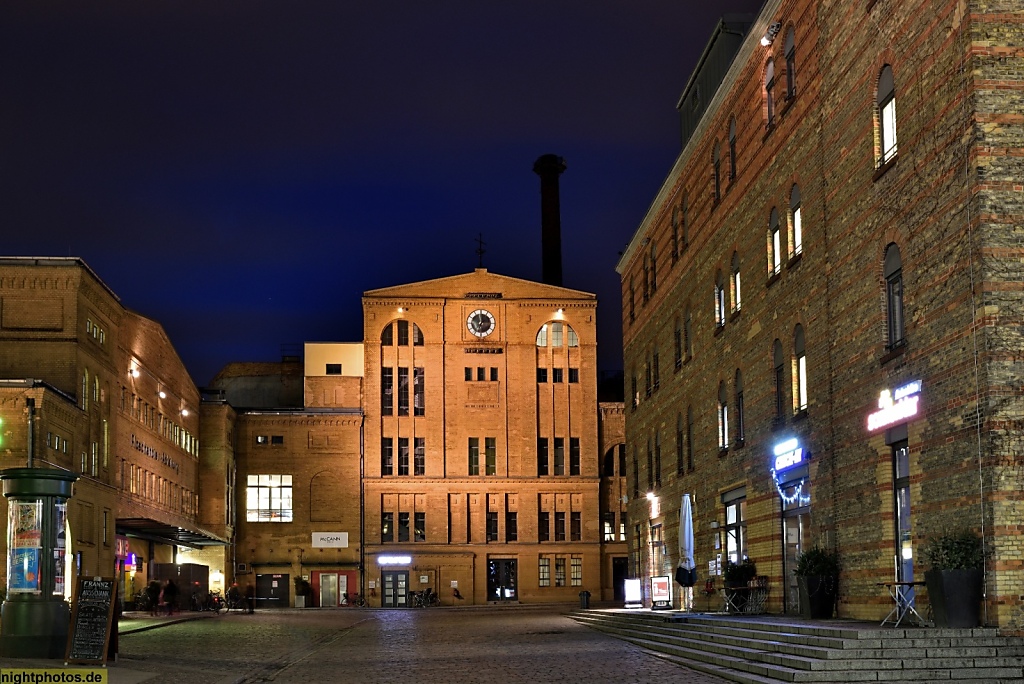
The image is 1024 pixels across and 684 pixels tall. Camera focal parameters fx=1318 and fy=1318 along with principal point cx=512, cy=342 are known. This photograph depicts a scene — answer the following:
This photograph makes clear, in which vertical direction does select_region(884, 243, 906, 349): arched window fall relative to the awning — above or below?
above

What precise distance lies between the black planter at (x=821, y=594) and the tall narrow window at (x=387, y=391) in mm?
49472

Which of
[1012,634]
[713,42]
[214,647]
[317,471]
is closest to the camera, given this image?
[1012,634]

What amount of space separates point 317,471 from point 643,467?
1134 inches

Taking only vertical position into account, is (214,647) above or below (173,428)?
below

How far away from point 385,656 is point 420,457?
46.1 metres

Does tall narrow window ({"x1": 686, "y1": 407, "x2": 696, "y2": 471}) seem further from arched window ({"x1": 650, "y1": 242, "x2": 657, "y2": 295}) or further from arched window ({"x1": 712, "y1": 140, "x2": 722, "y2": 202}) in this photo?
arched window ({"x1": 650, "y1": 242, "x2": 657, "y2": 295})

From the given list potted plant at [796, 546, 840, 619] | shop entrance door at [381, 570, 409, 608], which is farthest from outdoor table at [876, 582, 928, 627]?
shop entrance door at [381, 570, 409, 608]

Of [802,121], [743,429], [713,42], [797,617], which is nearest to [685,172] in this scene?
[713,42]

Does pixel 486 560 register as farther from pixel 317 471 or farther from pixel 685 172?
pixel 685 172

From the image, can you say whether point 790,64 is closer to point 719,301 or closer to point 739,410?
point 719,301

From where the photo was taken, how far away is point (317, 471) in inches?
2795

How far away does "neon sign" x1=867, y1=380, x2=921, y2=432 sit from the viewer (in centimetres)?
2000

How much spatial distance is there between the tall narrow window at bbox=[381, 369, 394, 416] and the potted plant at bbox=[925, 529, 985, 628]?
55.3m

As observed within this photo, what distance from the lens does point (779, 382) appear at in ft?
94.1
